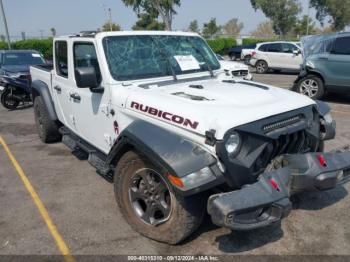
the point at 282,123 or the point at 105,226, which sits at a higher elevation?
the point at 282,123

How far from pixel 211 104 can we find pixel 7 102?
28.6 ft

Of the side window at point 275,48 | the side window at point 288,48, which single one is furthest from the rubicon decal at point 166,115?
the side window at point 275,48

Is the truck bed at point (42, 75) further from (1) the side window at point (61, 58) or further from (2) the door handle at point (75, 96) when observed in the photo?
(2) the door handle at point (75, 96)

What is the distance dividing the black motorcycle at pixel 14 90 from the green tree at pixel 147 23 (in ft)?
125

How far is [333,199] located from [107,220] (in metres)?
2.60

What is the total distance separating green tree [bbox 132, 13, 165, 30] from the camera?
48.3 metres

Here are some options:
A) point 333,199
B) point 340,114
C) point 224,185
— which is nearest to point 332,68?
point 340,114

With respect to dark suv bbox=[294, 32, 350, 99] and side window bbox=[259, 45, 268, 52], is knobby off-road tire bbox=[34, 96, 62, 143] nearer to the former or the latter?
dark suv bbox=[294, 32, 350, 99]

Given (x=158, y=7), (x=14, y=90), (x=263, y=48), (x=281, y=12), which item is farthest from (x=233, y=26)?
(x=14, y=90)

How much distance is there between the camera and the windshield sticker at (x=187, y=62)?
4.13 meters

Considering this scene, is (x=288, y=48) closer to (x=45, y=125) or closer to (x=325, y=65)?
(x=325, y=65)

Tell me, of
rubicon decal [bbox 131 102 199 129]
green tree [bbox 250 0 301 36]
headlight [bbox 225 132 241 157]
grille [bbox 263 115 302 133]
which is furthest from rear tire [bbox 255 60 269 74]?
green tree [bbox 250 0 301 36]

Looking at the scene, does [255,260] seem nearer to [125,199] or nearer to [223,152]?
[223,152]

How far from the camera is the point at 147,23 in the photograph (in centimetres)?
5550
